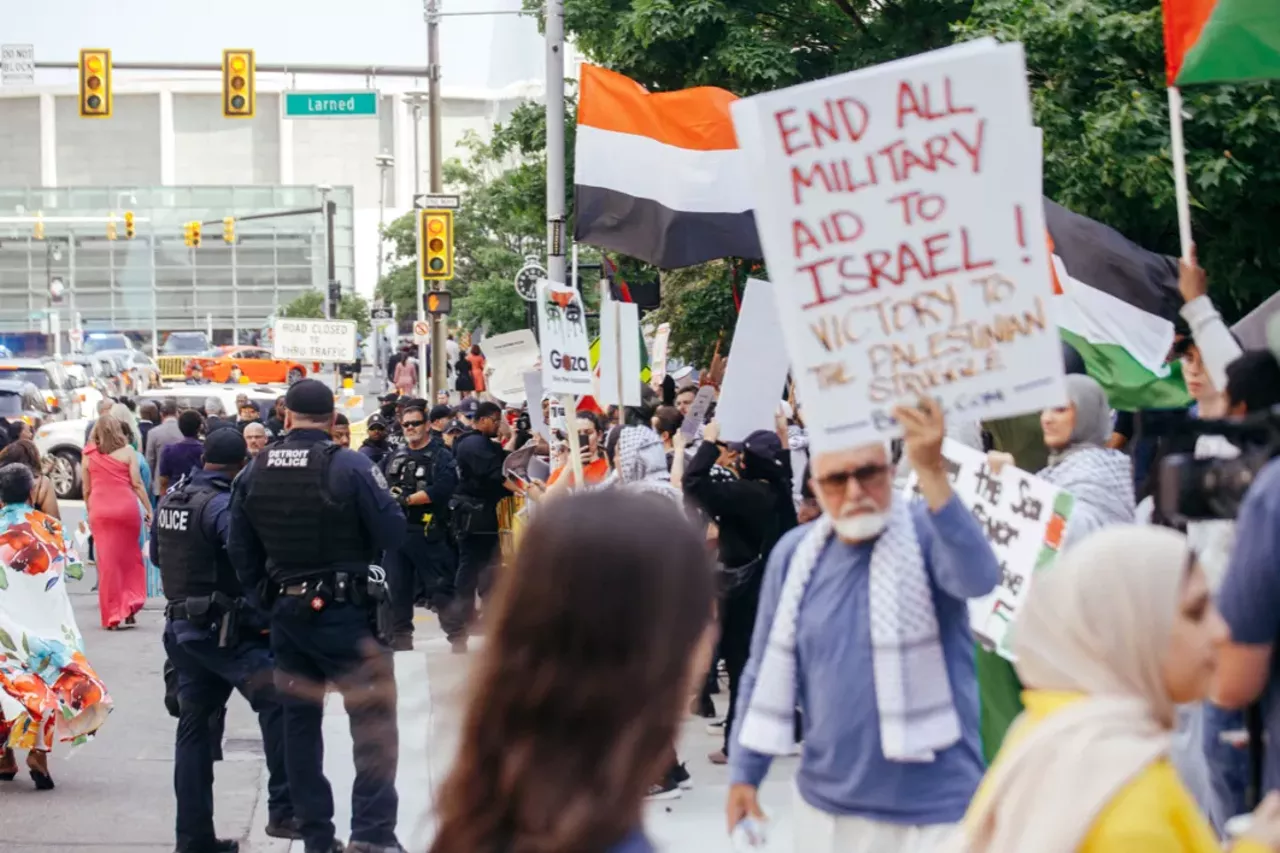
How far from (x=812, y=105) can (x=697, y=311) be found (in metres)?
17.1

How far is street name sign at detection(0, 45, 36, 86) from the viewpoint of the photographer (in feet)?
82.9

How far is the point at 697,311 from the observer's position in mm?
21391

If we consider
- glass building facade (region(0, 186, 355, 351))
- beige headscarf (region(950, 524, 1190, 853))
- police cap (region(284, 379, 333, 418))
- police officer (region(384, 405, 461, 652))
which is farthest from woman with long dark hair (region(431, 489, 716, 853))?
glass building facade (region(0, 186, 355, 351))

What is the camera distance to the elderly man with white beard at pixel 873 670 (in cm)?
453

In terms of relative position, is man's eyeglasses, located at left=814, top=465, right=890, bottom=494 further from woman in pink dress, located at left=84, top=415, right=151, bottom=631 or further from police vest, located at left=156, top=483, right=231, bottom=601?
woman in pink dress, located at left=84, top=415, right=151, bottom=631

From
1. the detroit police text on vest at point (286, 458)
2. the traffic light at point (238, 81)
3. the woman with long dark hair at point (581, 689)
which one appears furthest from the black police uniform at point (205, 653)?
the traffic light at point (238, 81)

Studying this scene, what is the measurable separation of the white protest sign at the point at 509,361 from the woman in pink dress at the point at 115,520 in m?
3.78

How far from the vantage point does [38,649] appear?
9.28m

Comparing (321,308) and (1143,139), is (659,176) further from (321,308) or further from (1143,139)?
(321,308)

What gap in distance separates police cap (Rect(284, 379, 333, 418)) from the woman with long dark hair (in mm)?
5803

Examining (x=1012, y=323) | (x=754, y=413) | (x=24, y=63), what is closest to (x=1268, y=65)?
(x=754, y=413)

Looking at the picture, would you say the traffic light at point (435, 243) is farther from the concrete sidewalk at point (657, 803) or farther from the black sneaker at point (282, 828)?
the black sneaker at point (282, 828)

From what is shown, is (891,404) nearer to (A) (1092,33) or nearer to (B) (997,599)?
(B) (997,599)

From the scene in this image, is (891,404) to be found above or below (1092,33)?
below
